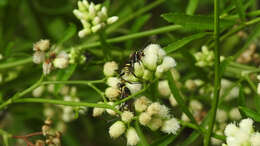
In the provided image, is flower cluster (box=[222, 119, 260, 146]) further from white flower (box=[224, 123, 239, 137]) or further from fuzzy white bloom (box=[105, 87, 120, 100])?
fuzzy white bloom (box=[105, 87, 120, 100])

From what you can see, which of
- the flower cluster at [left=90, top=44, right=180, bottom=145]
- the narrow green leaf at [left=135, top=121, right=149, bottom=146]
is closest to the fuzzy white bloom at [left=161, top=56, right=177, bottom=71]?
the flower cluster at [left=90, top=44, right=180, bottom=145]

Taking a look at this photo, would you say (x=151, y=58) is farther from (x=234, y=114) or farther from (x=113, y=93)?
(x=234, y=114)

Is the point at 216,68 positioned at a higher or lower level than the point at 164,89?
lower

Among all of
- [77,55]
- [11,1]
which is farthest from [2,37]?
[77,55]

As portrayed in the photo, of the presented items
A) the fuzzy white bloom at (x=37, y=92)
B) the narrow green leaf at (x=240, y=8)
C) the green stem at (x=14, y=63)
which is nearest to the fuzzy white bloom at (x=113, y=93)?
the narrow green leaf at (x=240, y=8)

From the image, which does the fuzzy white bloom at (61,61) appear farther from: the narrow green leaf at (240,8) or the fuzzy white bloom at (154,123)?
the narrow green leaf at (240,8)

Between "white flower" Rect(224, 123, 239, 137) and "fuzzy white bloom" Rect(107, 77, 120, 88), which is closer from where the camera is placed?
"white flower" Rect(224, 123, 239, 137)

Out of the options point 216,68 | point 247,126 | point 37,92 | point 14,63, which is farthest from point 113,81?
point 37,92
